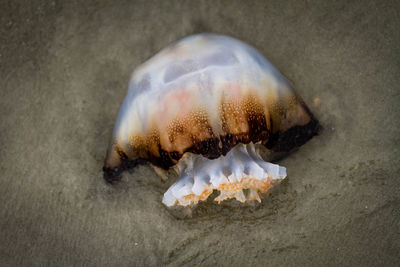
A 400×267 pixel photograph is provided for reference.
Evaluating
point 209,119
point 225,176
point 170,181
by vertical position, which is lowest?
point 170,181

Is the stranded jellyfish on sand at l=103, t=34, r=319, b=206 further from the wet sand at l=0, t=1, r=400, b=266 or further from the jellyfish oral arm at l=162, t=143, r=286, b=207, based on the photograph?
the wet sand at l=0, t=1, r=400, b=266

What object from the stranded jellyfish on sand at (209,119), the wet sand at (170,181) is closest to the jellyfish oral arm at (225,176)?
the stranded jellyfish on sand at (209,119)

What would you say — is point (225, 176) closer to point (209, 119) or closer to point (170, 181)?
point (209, 119)

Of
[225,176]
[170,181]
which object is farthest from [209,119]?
[170,181]

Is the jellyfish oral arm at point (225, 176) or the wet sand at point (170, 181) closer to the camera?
the jellyfish oral arm at point (225, 176)

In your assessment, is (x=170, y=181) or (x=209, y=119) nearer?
(x=209, y=119)

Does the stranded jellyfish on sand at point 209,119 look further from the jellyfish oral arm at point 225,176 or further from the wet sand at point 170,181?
the wet sand at point 170,181
